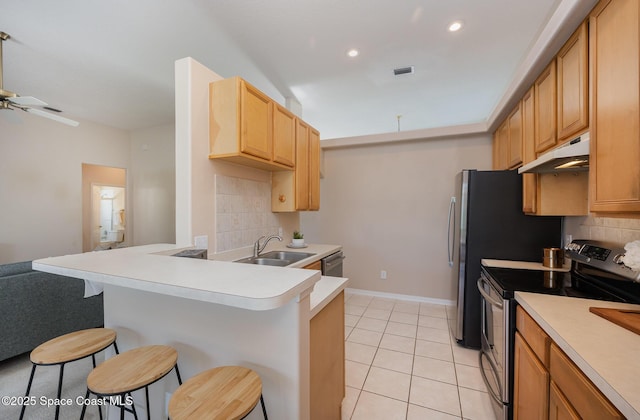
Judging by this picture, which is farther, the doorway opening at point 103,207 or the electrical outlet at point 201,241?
the doorway opening at point 103,207

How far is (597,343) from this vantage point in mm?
934

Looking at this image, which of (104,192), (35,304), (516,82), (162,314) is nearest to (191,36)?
(162,314)

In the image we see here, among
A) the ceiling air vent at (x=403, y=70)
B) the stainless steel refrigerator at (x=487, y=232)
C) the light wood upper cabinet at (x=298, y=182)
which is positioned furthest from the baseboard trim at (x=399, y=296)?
the ceiling air vent at (x=403, y=70)

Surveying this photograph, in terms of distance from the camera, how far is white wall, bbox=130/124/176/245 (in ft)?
16.5

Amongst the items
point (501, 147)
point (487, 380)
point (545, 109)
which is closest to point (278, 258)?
point (487, 380)

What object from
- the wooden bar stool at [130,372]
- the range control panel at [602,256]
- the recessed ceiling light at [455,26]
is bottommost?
the wooden bar stool at [130,372]

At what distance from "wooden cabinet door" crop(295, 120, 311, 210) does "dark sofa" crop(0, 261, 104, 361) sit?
7.43 ft

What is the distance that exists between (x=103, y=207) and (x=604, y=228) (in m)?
8.12

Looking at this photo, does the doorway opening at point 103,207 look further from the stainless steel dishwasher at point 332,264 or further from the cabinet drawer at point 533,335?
the cabinet drawer at point 533,335

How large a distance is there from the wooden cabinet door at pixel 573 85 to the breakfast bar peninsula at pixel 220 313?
5.47ft

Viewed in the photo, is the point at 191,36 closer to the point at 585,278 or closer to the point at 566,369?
the point at 566,369

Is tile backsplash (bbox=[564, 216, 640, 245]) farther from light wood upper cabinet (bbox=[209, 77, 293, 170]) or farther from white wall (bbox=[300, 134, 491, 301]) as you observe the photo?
light wood upper cabinet (bbox=[209, 77, 293, 170])

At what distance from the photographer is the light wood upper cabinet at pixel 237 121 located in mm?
2014

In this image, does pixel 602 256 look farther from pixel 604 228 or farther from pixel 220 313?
pixel 220 313
